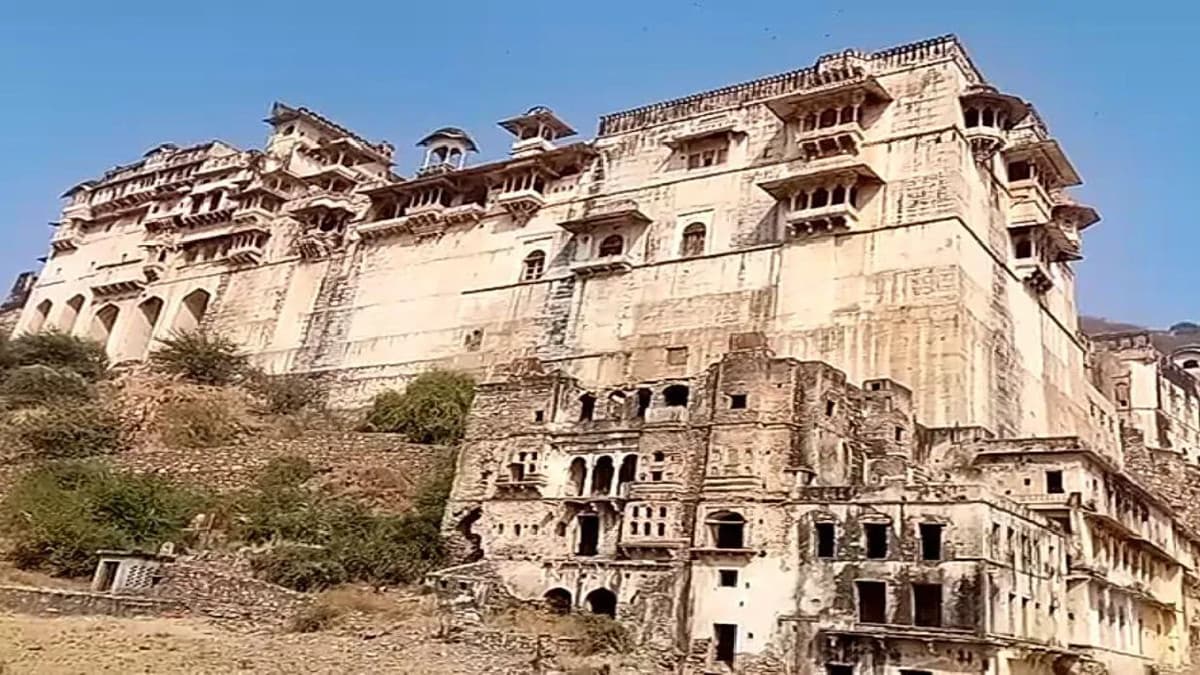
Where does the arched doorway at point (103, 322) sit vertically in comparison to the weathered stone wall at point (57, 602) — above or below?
above

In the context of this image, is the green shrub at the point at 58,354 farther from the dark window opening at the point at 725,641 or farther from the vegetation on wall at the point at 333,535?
the dark window opening at the point at 725,641

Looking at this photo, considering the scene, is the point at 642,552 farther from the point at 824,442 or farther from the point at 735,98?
the point at 735,98

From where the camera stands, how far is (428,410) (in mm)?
31938

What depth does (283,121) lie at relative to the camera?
160ft

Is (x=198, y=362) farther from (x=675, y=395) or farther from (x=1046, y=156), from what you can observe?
(x=1046, y=156)

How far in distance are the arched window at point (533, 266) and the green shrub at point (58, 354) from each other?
1609cm

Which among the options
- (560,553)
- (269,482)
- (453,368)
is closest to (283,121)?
(453,368)

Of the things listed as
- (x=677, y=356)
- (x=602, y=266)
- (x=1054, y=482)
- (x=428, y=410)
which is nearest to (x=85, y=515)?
(x=428, y=410)

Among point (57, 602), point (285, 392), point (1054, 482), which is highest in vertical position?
point (285, 392)

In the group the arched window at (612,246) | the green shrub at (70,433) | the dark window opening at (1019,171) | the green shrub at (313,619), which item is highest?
the dark window opening at (1019,171)

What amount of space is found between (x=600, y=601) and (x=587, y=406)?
482cm

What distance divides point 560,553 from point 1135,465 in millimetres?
23084

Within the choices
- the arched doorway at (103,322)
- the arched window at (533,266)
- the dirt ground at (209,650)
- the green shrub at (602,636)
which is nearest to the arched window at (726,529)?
the green shrub at (602,636)

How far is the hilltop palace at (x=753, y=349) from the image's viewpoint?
19547 millimetres
